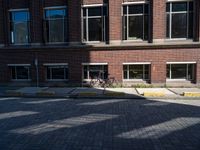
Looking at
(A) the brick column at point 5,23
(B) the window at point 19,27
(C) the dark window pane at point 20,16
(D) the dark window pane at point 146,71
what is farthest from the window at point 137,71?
(A) the brick column at point 5,23

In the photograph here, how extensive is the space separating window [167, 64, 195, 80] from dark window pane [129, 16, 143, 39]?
3.03 meters

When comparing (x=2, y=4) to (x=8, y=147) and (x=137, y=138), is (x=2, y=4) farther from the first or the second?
(x=137, y=138)

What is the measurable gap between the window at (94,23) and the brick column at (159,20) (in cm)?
351

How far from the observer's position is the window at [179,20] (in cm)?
1530

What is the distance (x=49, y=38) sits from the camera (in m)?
17.3

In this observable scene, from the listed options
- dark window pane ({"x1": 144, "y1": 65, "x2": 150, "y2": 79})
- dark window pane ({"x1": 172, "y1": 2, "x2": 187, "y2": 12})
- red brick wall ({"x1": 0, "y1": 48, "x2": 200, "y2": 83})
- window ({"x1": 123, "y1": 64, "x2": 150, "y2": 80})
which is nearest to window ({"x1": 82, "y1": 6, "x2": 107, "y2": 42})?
red brick wall ({"x1": 0, "y1": 48, "x2": 200, "y2": 83})

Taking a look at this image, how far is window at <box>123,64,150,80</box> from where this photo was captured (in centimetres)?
1593

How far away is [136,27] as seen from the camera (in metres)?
16.1

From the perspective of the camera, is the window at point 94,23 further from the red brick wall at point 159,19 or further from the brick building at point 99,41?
the red brick wall at point 159,19

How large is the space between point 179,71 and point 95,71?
589 centimetres

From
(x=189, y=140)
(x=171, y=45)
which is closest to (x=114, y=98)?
(x=171, y=45)

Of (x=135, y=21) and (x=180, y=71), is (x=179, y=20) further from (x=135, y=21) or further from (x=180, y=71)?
(x=180, y=71)

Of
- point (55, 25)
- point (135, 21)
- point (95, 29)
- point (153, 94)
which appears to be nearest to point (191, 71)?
point (153, 94)

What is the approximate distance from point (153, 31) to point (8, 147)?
12332mm
